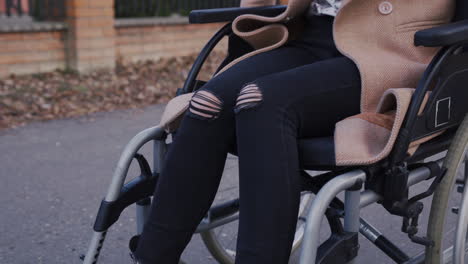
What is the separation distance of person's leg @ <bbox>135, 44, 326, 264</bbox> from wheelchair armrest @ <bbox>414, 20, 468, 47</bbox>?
56cm

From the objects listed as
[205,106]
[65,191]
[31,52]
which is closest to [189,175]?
[205,106]

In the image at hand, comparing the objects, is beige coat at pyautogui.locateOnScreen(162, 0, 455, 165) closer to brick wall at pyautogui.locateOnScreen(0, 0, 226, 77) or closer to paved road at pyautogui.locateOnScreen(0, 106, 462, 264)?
paved road at pyautogui.locateOnScreen(0, 106, 462, 264)

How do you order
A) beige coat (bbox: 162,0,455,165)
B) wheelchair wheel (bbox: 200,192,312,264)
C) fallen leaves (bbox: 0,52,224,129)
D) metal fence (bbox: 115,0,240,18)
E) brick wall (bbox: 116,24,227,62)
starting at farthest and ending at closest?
metal fence (bbox: 115,0,240,18), brick wall (bbox: 116,24,227,62), fallen leaves (bbox: 0,52,224,129), wheelchair wheel (bbox: 200,192,312,264), beige coat (bbox: 162,0,455,165)

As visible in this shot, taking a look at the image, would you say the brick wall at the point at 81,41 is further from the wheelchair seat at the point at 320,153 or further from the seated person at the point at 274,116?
the wheelchair seat at the point at 320,153

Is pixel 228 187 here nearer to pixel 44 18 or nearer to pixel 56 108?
pixel 56 108

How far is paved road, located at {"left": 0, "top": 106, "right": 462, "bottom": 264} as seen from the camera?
120 inches

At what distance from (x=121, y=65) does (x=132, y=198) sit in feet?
15.2

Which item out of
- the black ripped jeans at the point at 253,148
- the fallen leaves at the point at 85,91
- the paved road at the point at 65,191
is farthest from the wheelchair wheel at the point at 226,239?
the fallen leaves at the point at 85,91

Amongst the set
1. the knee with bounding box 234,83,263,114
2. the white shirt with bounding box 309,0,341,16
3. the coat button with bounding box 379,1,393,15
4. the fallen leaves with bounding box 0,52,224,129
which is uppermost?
the coat button with bounding box 379,1,393,15

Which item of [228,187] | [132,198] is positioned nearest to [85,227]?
[228,187]

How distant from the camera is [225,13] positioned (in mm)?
2531

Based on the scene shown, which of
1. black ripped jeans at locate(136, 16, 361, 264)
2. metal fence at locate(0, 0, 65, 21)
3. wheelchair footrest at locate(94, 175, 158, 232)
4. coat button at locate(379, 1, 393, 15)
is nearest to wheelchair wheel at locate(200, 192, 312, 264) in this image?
wheelchair footrest at locate(94, 175, 158, 232)

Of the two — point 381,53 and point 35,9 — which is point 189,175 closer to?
point 381,53

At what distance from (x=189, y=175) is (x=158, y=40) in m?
5.19
